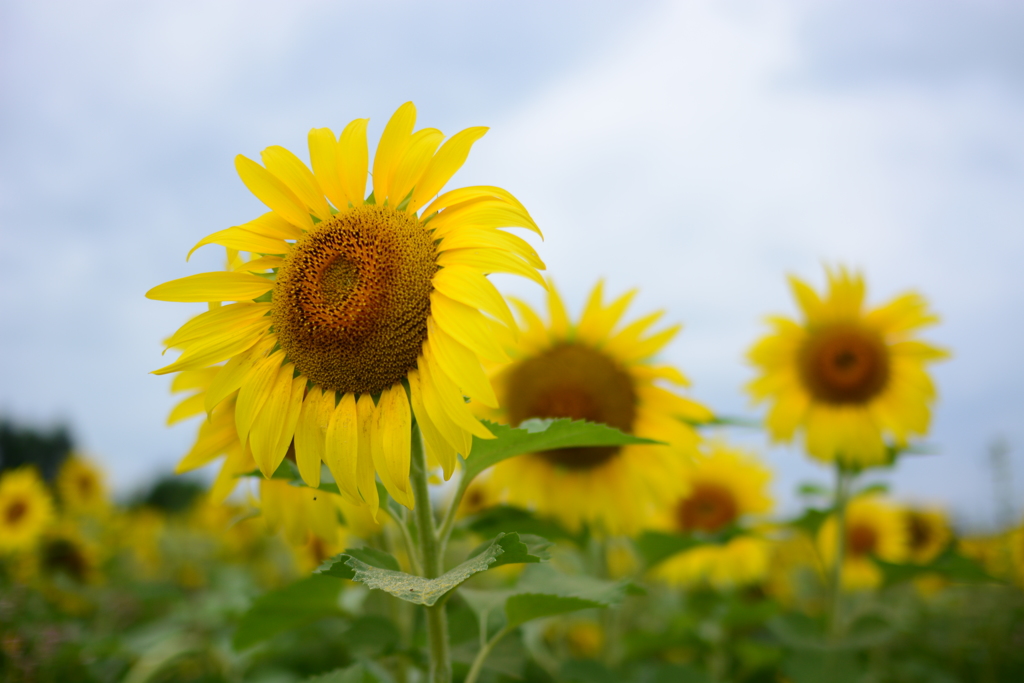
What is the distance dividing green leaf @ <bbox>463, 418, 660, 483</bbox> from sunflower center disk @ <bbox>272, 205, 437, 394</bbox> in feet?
0.86

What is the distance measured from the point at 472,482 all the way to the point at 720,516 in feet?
7.39

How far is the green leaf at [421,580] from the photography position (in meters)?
1.38

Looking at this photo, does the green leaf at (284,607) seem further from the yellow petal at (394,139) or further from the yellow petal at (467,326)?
the yellow petal at (394,139)

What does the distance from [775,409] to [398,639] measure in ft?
8.60

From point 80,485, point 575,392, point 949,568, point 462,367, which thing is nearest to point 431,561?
point 462,367

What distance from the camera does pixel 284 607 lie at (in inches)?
94.1

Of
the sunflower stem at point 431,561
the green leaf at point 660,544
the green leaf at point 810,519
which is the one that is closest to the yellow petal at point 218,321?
the sunflower stem at point 431,561

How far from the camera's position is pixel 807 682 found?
10.4ft

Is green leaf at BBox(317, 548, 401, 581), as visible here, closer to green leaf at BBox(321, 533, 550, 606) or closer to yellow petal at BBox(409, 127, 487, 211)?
green leaf at BBox(321, 533, 550, 606)

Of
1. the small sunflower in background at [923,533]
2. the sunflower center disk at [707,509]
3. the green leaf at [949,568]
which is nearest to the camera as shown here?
the green leaf at [949,568]

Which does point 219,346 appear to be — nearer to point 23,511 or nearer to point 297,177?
point 297,177

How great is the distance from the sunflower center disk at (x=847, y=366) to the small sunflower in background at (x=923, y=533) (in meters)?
2.81

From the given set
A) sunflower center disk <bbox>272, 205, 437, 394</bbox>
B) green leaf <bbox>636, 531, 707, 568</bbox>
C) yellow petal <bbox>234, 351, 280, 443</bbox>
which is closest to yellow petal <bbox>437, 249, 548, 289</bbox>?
sunflower center disk <bbox>272, 205, 437, 394</bbox>

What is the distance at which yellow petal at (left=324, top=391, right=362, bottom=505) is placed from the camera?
5.43ft
